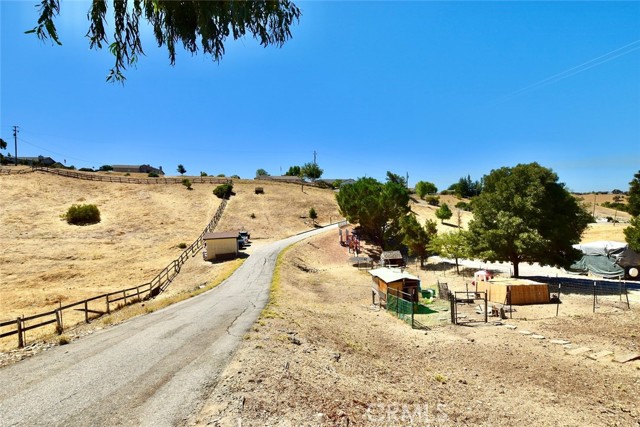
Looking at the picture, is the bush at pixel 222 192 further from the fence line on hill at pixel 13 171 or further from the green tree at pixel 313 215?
the fence line on hill at pixel 13 171

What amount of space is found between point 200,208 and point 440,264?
54.8 meters

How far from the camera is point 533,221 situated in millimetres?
30578

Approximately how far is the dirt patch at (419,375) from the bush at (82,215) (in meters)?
58.6

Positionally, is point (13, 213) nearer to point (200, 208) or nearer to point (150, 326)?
point (200, 208)

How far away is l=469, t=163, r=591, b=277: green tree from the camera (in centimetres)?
3034

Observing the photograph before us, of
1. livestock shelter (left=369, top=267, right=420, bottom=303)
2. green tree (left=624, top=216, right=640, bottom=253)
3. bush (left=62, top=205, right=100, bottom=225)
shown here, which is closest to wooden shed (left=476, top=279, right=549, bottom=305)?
livestock shelter (left=369, top=267, right=420, bottom=303)

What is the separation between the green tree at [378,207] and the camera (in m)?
55.9

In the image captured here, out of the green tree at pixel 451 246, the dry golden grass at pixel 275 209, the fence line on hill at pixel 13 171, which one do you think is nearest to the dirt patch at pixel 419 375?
the green tree at pixel 451 246

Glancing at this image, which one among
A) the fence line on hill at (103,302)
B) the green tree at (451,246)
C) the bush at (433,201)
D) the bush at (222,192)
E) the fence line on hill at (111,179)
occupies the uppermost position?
the fence line on hill at (111,179)

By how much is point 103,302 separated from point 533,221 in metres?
40.8

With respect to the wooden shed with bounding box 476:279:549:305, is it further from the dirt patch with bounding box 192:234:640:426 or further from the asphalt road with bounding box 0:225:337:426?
the asphalt road with bounding box 0:225:337:426

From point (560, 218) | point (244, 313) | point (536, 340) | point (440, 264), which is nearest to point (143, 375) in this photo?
point (244, 313)

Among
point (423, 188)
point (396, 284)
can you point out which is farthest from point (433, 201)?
point (396, 284)

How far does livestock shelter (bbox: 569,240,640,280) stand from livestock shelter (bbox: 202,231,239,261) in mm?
40647
